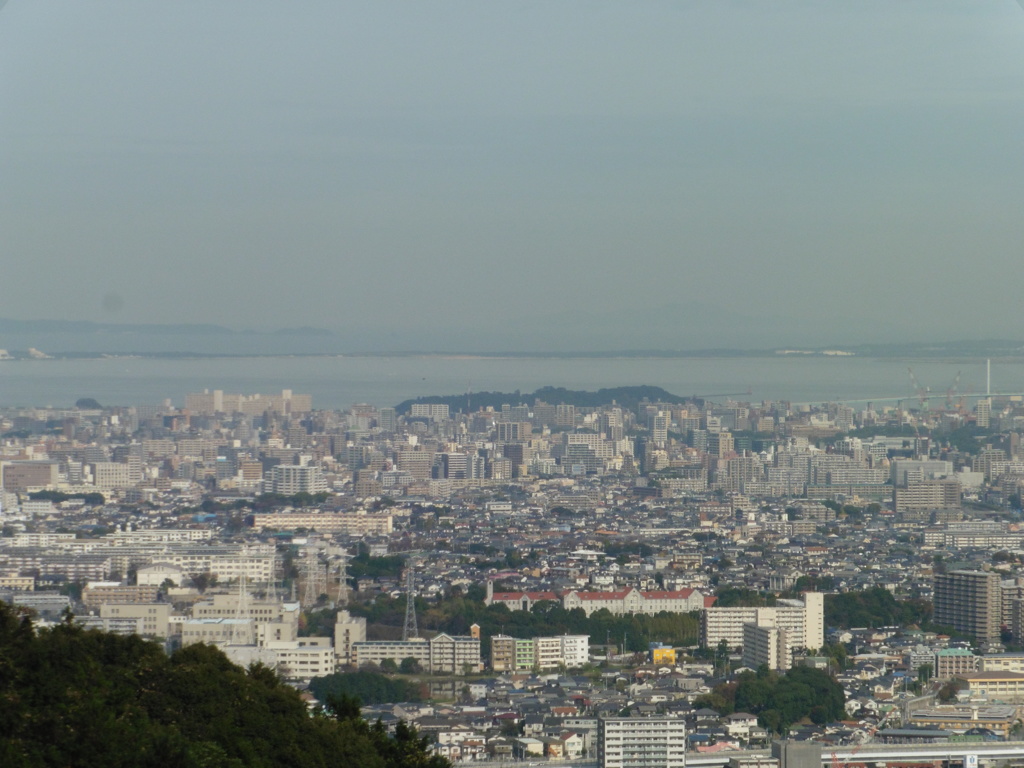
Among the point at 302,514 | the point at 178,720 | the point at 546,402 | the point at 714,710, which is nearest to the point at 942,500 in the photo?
the point at 546,402

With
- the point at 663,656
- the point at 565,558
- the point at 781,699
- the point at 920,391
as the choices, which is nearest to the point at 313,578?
the point at 565,558

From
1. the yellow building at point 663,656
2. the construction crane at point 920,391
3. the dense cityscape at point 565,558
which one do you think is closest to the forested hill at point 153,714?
the dense cityscape at point 565,558

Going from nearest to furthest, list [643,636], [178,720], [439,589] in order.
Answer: [178,720]
[643,636]
[439,589]

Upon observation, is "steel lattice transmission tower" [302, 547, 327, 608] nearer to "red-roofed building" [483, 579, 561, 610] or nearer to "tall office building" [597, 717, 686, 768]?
"red-roofed building" [483, 579, 561, 610]

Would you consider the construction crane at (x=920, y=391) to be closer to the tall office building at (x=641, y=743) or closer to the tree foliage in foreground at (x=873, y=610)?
the tree foliage in foreground at (x=873, y=610)

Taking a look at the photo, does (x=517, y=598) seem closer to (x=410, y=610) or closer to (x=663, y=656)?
(x=410, y=610)

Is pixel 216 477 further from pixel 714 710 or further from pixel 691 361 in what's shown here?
pixel 714 710
